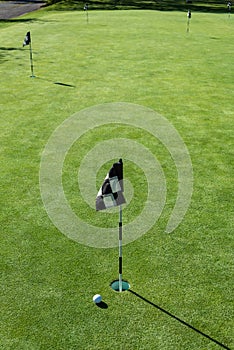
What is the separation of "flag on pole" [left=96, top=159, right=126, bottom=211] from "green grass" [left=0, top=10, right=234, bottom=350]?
5.49 feet

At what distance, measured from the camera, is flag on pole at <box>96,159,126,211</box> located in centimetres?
630

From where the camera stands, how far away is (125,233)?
876 cm

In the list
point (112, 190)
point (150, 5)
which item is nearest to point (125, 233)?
point (112, 190)

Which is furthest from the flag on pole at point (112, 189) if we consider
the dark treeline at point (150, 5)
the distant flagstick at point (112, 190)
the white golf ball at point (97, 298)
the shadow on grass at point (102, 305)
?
the dark treeline at point (150, 5)

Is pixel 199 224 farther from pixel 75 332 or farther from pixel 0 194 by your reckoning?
pixel 0 194

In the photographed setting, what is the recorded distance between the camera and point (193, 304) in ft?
22.6

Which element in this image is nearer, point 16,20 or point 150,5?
point 16,20

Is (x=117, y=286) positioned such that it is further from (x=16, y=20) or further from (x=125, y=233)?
(x=16, y=20)

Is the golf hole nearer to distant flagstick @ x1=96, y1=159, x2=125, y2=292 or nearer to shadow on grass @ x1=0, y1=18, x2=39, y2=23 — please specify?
distant flagstick @ x1=96, y1=159, x2=125, y2=292

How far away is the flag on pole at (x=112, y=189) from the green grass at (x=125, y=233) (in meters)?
1.67

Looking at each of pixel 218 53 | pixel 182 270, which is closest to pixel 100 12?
pixel 218 53

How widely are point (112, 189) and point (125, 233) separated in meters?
2.57

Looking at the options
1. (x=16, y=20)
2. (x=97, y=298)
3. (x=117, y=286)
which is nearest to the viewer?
(x=97, y=298)

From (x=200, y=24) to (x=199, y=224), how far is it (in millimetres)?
33124
